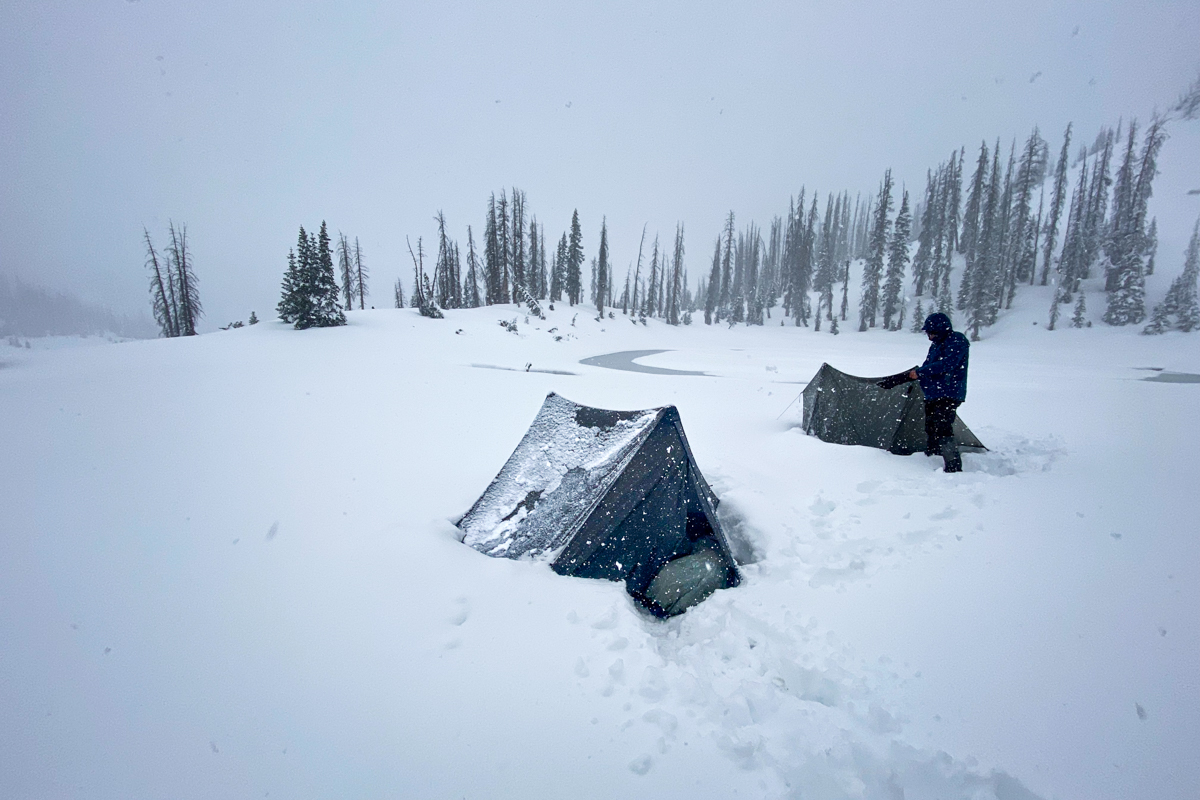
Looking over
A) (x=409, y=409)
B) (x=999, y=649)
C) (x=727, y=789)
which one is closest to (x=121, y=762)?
(x=727, y=789)

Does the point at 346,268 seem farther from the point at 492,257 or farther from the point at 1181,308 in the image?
the point at 1181,308

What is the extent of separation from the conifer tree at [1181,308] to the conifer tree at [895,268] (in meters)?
12.5

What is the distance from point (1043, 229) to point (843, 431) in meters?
48.2

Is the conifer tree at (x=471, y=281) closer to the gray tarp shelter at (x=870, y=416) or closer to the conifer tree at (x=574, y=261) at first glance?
the conifer tree at (x=574, y=261)

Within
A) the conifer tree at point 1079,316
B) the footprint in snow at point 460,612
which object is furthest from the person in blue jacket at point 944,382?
the conifer tree at point 1079,316

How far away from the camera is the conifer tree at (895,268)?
108 feet

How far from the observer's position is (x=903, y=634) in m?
2.36

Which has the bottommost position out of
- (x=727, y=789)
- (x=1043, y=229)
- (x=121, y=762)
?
(x=727, y=789)

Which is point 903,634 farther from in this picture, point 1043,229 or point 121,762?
point 1043,229

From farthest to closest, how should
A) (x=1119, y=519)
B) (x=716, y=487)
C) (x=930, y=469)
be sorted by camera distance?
(x=930, y=469), (x=716, y=487), (x=1119, y=519)

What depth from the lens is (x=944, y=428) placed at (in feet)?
15.7

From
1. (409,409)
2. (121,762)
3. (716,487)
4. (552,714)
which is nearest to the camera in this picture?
(121,762)

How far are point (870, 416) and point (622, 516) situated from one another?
426 centimetres

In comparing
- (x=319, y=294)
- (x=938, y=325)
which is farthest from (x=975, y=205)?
(x=319, y=294)
